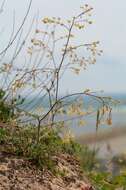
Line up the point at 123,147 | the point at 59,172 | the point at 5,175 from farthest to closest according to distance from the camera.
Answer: the point at 123,147
the point at 59,172
the point at 5,175

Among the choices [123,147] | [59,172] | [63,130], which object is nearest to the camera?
[59,172]

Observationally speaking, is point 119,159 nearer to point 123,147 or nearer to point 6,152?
point 123,147

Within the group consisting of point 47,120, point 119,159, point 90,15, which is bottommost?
point 119,159

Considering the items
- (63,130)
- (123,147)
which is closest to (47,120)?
(63,130)

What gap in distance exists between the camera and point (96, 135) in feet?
19.7

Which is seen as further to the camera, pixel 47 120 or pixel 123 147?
pixel 123 147

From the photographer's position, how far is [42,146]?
6.02 m

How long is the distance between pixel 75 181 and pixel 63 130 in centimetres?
54

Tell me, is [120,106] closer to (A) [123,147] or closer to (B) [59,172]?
(B) [59,172]

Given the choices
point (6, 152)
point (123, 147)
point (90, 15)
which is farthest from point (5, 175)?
point (123, 147)

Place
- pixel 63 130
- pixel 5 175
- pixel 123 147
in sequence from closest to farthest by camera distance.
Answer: pixel 5 175
pixel 63 130
pixel 123 147

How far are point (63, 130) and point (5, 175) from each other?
0.99m

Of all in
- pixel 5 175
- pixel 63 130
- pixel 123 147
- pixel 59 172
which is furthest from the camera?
pixel 123 147

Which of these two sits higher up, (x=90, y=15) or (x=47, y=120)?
(x=90, y=15)
